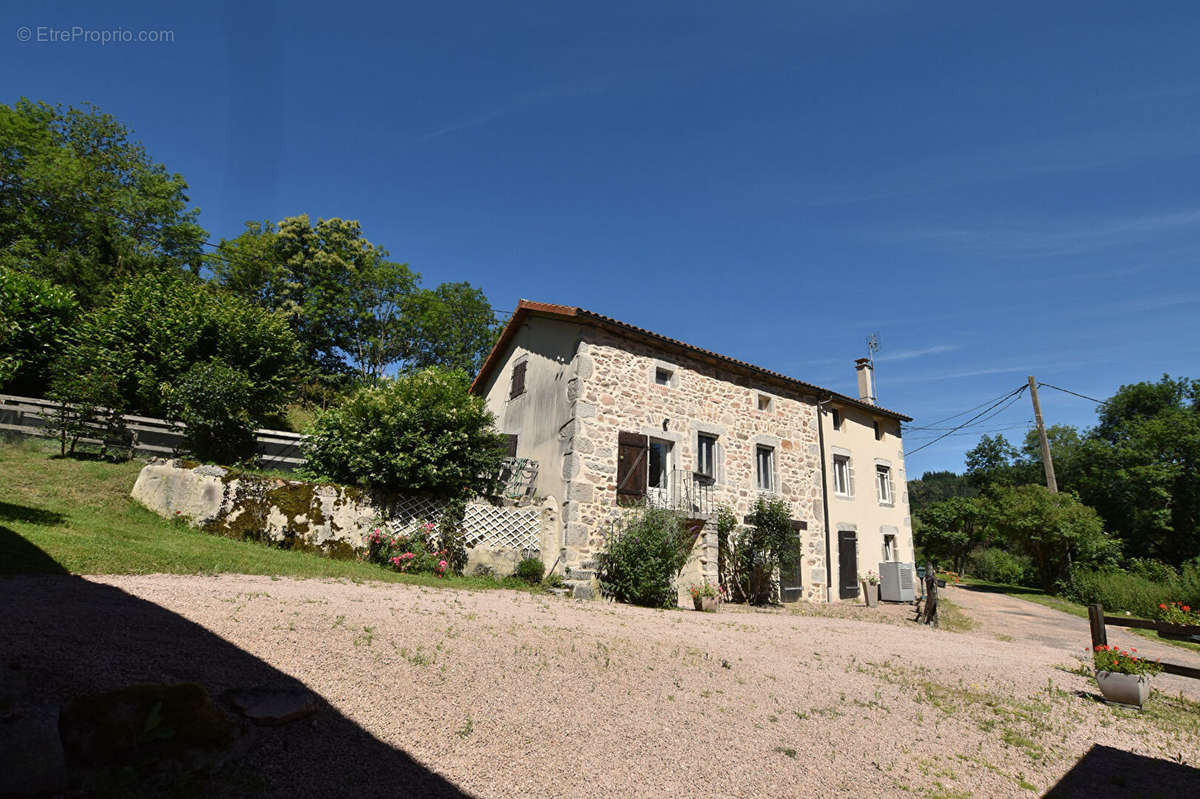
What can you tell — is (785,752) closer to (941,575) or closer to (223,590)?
(223,590)

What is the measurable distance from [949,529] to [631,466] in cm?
2280

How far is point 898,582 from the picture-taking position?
1684 cm

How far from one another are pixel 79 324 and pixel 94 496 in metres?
11.2

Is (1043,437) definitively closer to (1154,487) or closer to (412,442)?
(1154,487)

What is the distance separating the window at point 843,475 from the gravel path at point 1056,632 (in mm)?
4428

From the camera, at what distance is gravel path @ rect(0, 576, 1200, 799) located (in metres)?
3.41

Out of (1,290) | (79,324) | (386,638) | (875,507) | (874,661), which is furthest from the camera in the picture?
(875,507)

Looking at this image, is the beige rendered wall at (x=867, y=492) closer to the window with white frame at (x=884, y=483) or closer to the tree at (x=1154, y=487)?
the window with white frame at (x=884, y=483)

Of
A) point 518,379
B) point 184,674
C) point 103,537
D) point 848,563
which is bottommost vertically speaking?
point 184,674

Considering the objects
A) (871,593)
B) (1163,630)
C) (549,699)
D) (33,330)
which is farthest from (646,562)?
(33,330)

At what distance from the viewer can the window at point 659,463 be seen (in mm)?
13802

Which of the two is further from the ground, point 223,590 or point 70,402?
point 70,402

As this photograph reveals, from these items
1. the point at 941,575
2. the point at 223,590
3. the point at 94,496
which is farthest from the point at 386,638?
the point at 941,575

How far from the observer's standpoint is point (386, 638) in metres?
5.27
